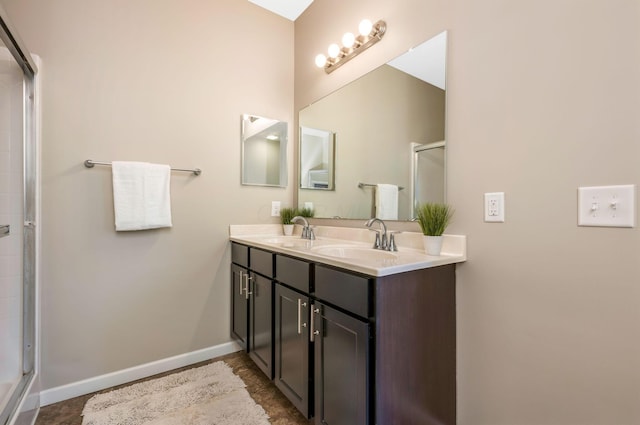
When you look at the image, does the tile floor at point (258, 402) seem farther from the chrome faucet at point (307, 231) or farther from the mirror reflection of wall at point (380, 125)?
the mirror reflection of wall at point (380, 125)

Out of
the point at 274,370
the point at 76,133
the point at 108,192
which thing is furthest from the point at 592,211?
the point at 76,133

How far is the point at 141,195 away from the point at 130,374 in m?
1.10

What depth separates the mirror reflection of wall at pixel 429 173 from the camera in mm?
1322

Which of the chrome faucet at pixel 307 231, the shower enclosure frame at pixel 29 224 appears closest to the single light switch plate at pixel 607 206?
the chrome faucet at pixel 307 231

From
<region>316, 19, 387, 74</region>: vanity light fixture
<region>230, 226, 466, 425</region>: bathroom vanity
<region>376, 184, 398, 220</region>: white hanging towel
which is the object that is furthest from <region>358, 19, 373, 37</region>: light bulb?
<region>230, 226, 466, 425</region>: bathroom vanity

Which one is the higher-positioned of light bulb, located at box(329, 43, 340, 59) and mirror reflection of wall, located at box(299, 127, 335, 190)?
light bulb, located at box(329, 43, 340, 59)

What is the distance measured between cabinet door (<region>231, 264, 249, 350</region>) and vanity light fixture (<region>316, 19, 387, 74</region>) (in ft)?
5.00

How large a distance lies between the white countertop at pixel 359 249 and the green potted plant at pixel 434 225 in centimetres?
4

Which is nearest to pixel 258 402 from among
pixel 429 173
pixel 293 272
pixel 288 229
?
pixel 293 272

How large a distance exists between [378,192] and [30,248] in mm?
1865

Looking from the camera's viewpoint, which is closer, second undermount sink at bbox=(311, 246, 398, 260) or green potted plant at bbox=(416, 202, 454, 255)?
green potted plant at bbox=(416, 202, 454, 255)

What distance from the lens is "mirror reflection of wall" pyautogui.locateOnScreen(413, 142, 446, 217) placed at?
1.32m

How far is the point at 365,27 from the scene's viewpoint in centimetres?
163

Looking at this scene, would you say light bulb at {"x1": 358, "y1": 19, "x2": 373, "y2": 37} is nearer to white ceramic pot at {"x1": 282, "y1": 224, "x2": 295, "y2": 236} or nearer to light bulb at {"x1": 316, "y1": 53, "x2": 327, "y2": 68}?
light bulb at {"x1": 316, "y1": 53, "x2": 327, "y2": 68}
